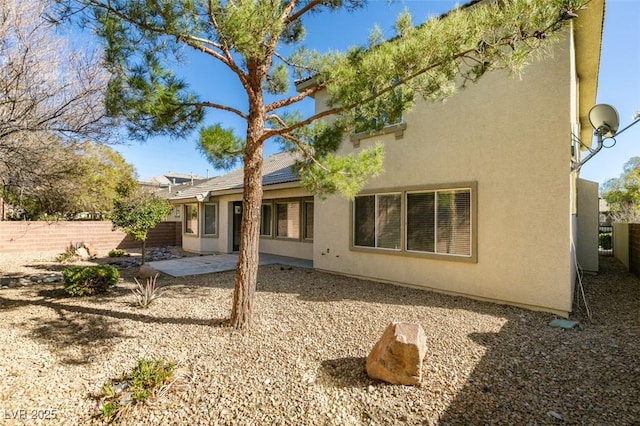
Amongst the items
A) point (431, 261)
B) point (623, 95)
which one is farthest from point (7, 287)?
point (623, 95)

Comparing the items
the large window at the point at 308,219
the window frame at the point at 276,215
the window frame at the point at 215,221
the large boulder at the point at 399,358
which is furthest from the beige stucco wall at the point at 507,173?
the window frame at the point at 215,221

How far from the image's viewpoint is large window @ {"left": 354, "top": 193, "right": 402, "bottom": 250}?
883 centimetres

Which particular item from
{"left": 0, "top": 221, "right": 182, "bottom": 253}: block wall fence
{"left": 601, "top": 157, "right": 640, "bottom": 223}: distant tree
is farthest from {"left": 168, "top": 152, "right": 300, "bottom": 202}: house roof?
{"left": 601, "top": 157, "right": 640, "bottom": 223}: distant tree

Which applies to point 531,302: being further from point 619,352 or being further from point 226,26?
point 226,26

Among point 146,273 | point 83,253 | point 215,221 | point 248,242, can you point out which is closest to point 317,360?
point 248,242

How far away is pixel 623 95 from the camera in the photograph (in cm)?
1143

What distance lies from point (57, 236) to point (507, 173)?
20.9 meters

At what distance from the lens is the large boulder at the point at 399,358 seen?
147 inches

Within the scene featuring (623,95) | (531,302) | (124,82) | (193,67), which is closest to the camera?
(124,82)

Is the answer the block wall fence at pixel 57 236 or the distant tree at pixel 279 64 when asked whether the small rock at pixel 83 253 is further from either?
the distant tree at pixel 279 64

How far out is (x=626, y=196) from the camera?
25.3 m

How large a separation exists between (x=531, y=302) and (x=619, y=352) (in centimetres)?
202

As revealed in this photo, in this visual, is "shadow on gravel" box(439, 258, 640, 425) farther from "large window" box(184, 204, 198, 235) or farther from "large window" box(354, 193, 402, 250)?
"large window" box(184, 204, 198, 235)

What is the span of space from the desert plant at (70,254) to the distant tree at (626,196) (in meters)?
29.6
